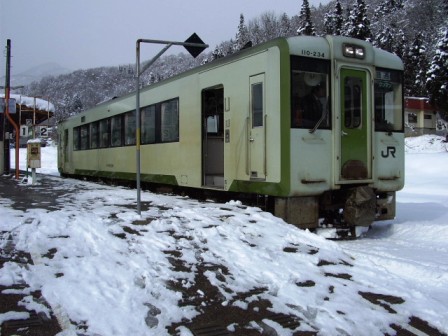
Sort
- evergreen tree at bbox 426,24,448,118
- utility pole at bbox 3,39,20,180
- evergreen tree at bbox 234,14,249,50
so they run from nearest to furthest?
utility pole at bbox 3,39,20,180 → evergreen tree at bbox 426,24,448,118 → evergreen tree at bbox 234,14,249,50

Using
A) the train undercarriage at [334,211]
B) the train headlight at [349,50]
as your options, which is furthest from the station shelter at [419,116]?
the train undercarriage at [334,211]

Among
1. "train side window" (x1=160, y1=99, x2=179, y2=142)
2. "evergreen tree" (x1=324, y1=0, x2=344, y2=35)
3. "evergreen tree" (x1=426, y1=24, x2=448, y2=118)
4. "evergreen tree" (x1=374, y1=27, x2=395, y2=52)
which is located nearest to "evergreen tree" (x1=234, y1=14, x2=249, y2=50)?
"evergreen tree" (x1=324, y1=0, x2=344, y2=35)

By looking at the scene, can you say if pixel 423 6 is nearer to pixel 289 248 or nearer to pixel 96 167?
pixel 96 167

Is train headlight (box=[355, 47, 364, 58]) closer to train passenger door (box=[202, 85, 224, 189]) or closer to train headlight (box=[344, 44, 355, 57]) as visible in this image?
train headlight (box=[344, 44, 355, 57])

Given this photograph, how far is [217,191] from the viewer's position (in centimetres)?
974

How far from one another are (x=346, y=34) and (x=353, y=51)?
2160 inches

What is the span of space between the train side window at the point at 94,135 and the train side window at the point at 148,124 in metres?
4.69

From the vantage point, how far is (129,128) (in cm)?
1362

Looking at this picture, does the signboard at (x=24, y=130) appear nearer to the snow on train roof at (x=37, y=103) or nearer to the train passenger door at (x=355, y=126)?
the snow on train roof at (x=37, y=103)

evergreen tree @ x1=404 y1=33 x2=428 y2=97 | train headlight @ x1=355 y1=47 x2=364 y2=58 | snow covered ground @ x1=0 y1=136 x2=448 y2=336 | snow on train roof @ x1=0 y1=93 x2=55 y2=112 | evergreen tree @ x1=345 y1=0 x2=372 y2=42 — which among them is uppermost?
evergreen tree @ x1=345 y1=0 x2=372 y2=42

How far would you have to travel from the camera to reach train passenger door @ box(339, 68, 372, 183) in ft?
25.1

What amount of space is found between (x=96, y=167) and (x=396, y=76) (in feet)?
37.7

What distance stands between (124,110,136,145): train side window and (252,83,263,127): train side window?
20.2ft

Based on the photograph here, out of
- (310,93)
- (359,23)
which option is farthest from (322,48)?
(359,23)
